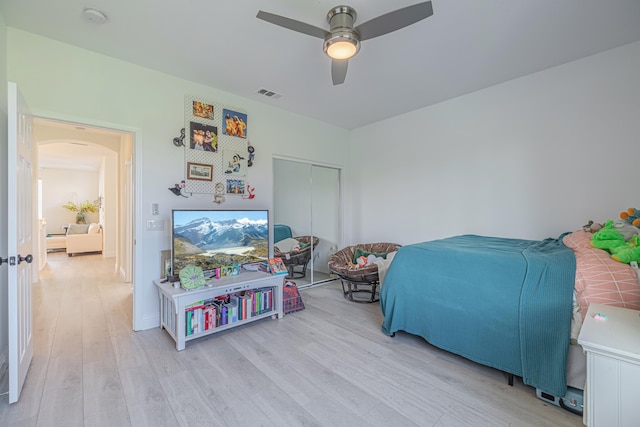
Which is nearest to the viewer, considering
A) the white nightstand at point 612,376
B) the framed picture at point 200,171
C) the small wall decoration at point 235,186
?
the white nightstand at point 612,376

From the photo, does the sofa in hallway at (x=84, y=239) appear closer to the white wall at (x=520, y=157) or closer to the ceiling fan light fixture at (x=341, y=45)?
the white wall at (x=520, y=157)

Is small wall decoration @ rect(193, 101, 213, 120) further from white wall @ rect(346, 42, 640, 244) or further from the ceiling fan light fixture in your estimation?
white wall @ rect(346, 42, 640, 244)

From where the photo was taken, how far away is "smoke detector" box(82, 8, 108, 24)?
79.7 inches

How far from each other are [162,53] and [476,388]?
12.4 ft

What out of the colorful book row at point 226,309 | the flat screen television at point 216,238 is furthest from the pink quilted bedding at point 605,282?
the flat screen television at point 216,238

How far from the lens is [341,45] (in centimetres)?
196

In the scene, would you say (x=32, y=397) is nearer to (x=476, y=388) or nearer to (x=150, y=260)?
(x=150, y=260)

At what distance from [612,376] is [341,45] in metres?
2.23

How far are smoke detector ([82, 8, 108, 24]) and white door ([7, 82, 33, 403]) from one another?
79cm

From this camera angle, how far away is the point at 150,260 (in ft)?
9.51

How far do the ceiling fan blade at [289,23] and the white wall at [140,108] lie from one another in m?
1.81

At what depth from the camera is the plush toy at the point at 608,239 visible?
5.86 ft

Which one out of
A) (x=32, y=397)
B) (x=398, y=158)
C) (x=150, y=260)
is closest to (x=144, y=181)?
(x=150, y=260)

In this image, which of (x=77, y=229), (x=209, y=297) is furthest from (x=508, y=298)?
(x=77, y=229)
